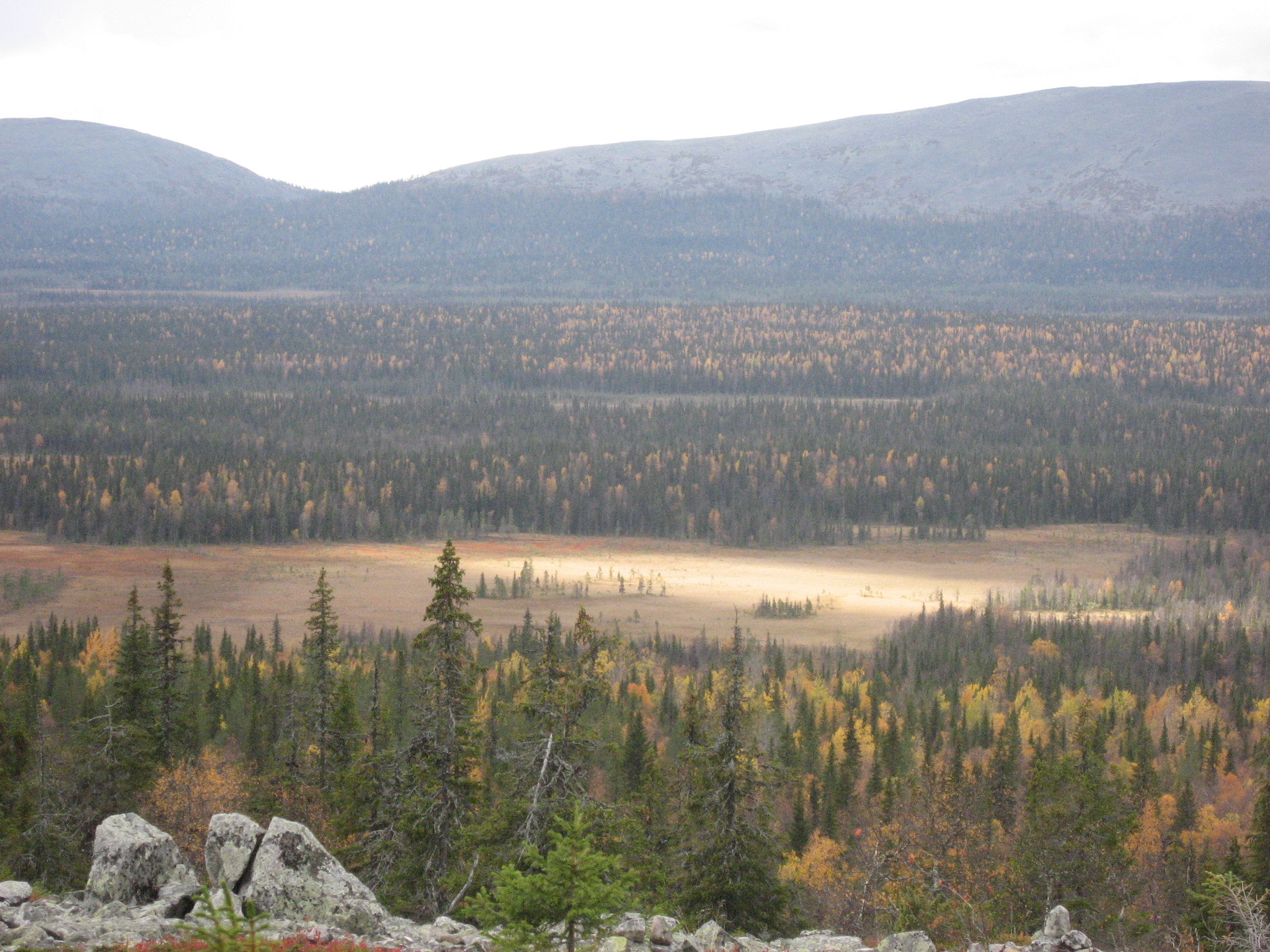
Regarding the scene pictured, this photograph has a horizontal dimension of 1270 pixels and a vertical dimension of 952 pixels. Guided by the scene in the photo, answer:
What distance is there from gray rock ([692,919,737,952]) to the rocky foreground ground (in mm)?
40

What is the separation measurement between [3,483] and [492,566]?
76.2m

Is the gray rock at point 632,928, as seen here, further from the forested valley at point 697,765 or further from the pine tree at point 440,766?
the pine tree at point 440,766

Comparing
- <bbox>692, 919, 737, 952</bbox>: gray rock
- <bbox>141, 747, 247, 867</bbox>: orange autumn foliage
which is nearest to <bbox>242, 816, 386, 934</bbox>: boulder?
<bbox>692, 919, 737, 952</bbox>: gray rock

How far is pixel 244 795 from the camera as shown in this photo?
5372 cm

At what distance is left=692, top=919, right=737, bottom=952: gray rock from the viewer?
30266mm

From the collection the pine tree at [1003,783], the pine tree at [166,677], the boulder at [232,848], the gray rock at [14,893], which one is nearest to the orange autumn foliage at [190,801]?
the pine tree at [166,677]

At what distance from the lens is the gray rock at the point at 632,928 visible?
28750 millimetres

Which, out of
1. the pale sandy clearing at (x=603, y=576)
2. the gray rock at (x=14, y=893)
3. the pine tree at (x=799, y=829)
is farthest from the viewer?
the pale sandy clearing at (x=603, y=576)

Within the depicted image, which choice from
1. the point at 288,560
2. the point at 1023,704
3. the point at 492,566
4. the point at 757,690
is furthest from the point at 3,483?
the point at 1023,704

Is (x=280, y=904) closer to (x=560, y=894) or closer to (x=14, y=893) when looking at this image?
(x=14, y=893)

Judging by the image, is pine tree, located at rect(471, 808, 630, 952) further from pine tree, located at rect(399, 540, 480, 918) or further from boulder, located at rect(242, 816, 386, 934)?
pine tree, located at rect(399, 540, 480, 918)

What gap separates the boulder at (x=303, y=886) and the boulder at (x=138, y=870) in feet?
5.44

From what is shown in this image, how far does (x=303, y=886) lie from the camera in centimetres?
3002

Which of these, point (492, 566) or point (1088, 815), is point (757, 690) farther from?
point (492, 566)
